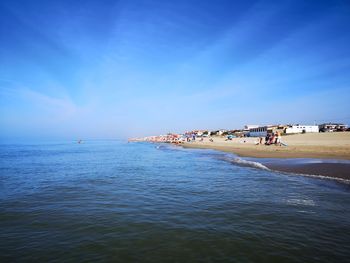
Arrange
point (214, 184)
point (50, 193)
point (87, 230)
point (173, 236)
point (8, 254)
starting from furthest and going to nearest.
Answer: point (214, 184) → point (50, 193) → point (87, 230) → point (173, 236) → point (8, 254)

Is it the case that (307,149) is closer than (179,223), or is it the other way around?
(179,223)

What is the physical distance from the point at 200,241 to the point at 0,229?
5555 mm

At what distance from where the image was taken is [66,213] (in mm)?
7680

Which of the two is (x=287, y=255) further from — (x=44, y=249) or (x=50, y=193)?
(x=50, y=193)

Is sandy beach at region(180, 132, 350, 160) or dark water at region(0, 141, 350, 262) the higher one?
sandy beach at region(180, 132, 350, 160)

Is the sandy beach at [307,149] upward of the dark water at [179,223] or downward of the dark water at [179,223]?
upward

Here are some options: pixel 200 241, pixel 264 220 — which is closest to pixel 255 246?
pixel 200 241

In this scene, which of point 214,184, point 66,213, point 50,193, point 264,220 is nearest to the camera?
point 264,220

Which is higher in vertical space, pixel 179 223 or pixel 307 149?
pixel 307 149

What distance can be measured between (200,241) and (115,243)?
2012 millimetres

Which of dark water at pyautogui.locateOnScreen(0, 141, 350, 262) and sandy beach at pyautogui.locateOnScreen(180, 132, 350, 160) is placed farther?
sandy beach at pyautogui.locateOnScreen(180, 132, 350, 160)

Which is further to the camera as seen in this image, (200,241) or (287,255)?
(200,241)

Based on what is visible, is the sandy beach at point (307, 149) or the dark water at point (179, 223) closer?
the dark water at point (179, 223)

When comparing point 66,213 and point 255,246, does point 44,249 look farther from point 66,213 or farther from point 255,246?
point 255,246
